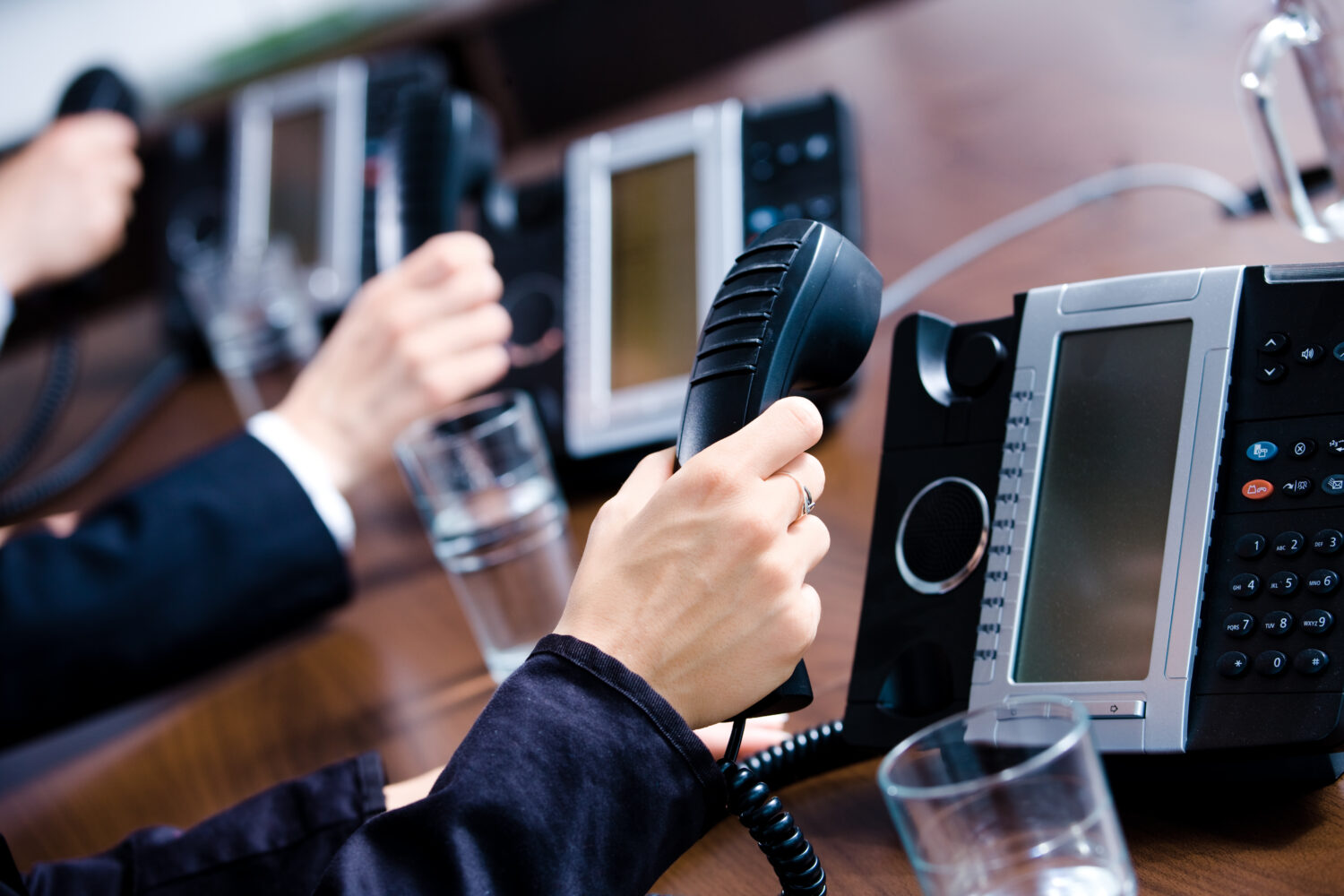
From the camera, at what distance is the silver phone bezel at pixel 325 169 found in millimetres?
1290

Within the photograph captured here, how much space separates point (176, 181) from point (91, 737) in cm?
94

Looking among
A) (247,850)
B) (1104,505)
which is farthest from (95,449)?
(1104,505)

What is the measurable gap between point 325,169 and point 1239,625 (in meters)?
1.15

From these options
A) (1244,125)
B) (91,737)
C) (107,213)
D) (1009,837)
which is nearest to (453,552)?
(91,737)

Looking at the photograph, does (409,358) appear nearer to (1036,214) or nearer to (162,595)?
(162,595)

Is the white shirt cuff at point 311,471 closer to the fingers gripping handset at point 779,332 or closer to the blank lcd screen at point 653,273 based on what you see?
the blank lcd screen at point 653,273

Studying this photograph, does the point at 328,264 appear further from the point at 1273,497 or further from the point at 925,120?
the point at 1273,497

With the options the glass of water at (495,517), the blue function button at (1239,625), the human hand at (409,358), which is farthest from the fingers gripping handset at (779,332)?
the human hand at (409,358)

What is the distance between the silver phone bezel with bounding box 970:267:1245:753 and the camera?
0.41 m

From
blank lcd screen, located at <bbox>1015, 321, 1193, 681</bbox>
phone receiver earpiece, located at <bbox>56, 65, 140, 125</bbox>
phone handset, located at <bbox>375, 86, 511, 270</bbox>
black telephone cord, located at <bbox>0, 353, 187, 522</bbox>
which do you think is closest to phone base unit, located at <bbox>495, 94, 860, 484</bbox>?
phone handset, located at <bbox>375, 86, 511, 270</bbox>

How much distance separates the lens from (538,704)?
43 centimetres

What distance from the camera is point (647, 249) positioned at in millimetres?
885

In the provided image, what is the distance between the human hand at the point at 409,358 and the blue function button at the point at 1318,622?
617 mm

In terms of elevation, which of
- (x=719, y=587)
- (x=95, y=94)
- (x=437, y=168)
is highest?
(x=95, y=94)
